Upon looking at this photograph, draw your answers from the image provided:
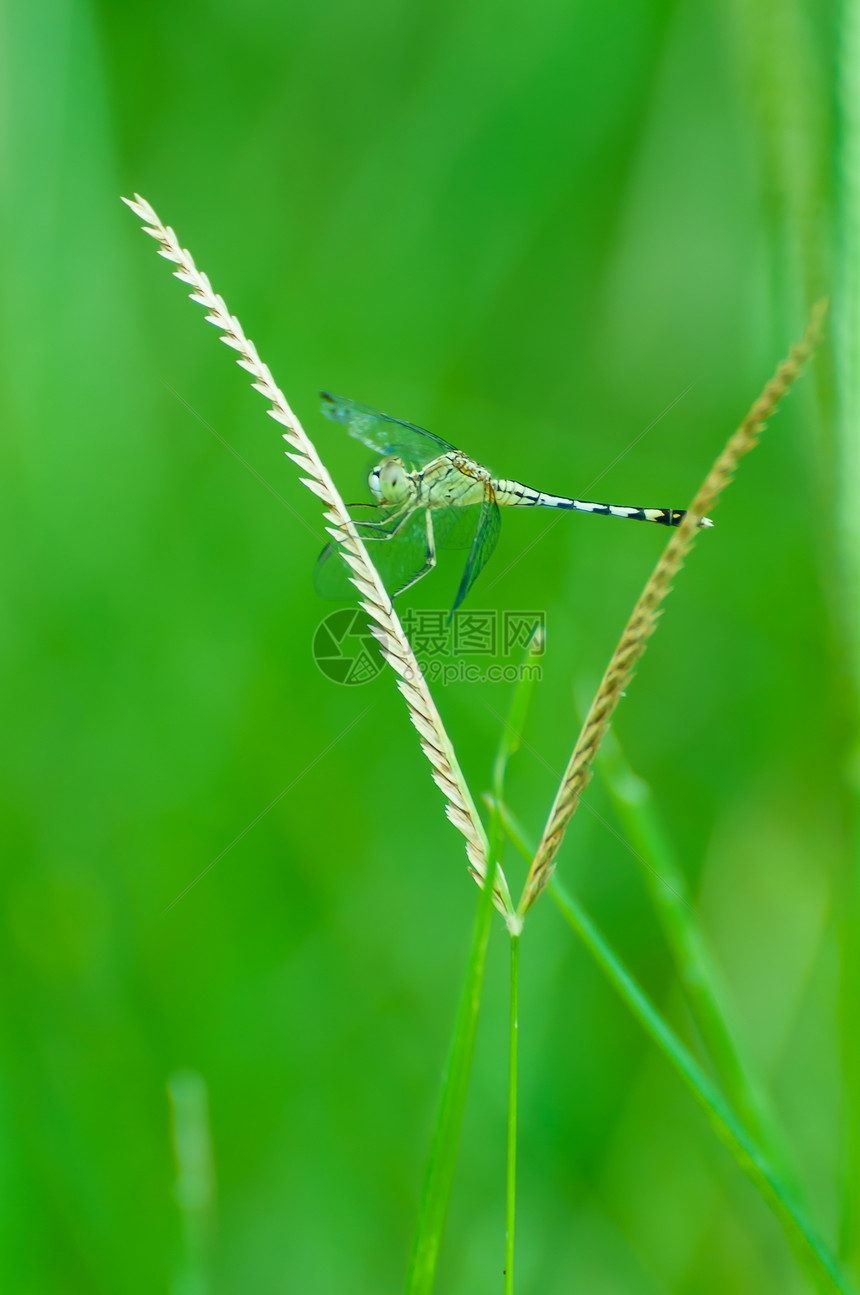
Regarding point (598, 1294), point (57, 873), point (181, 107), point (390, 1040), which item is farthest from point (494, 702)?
point (181, 107)

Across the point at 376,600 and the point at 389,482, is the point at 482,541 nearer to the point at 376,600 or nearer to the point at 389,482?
the point at 389,482

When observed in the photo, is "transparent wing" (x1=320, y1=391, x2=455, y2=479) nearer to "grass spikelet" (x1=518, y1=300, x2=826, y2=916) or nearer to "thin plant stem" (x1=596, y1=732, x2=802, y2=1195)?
"thin plant stem" (x1=596, y1=732, x2=802, y2=1195)

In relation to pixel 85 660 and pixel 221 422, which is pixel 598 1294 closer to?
pixel 85 660

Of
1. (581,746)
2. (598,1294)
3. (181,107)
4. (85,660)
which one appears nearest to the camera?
(581,746)

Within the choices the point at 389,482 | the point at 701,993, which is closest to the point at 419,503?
the point at 389,482

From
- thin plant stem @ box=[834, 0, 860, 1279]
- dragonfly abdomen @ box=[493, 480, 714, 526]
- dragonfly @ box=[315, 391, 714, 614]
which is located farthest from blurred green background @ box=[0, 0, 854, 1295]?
dragonfly @ box=[315, 391, 714, 614]

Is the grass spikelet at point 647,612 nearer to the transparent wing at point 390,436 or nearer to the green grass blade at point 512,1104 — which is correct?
the green grass blade at point 512,1104

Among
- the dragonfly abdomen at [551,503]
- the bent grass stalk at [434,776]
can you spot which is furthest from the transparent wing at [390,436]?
the bent grass stalk at [434,776]
